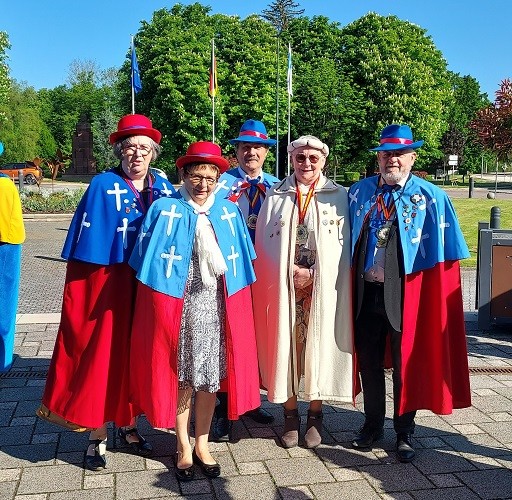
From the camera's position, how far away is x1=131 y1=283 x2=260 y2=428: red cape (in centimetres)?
375

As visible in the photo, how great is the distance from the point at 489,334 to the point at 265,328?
401 centimetres

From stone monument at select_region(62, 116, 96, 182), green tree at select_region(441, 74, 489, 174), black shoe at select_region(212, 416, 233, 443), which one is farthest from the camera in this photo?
stone monument at select_region(62, 116, 96, 182)

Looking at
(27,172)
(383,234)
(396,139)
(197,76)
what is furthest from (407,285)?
(27,172)

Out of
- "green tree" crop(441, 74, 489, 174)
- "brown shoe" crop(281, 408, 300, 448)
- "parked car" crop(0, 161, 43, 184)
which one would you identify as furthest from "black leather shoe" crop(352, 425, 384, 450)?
"green tree" crop(441, 74, 489, 174)

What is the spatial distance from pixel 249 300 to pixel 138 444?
1231 mm

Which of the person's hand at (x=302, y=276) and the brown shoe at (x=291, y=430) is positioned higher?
the person's hand at (x=302, y=276)

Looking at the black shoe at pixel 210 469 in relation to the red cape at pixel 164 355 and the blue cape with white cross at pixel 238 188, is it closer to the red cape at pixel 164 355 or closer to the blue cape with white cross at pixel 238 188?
the red cape at pixel 164 355

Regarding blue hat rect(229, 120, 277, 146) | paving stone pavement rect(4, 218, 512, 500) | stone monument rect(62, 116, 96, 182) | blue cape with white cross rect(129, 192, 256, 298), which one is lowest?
paving stone pavement rect(4, 218, 512, 500)

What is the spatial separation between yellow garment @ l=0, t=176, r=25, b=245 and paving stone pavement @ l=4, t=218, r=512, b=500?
127 cm

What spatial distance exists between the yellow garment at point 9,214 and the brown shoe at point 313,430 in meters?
2.93

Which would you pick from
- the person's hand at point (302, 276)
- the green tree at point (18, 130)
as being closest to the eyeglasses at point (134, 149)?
the person's hand at point (302, 276)

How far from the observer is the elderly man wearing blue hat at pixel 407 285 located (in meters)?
4.14

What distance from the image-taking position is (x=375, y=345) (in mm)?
4375

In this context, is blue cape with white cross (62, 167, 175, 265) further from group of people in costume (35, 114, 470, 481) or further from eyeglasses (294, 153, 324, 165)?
eyeglasses (294, 153, 324, 165)
